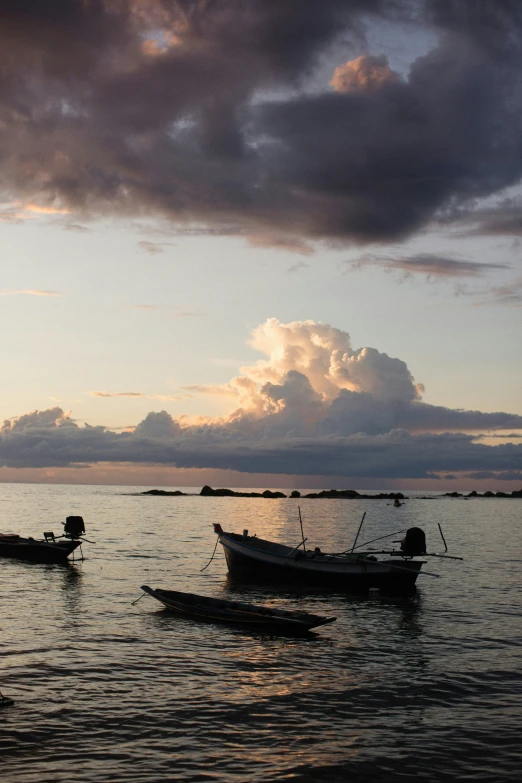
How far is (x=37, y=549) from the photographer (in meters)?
52.9

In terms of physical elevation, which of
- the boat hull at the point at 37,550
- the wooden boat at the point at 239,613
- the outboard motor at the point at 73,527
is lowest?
the boat hull at the point at 37,550

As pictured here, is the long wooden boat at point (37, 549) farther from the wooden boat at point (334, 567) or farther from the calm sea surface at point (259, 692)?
the wooden boat at point (334, 567)

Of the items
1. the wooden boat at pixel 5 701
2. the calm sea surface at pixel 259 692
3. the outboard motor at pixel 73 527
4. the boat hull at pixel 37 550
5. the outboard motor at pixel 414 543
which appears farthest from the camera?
the outboard motor at pixel 73 527

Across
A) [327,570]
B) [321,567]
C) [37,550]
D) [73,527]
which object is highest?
[73,527]

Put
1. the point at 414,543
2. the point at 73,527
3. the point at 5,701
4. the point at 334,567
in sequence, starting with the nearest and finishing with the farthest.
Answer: the point at 5,701 < the point at 334,567 < the point at 414,543 < the point at 73,527

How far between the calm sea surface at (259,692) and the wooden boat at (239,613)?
1.81 ft

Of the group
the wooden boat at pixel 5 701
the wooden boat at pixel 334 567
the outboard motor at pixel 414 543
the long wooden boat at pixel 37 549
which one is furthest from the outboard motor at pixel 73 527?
the wooden boat at pixel 5 701

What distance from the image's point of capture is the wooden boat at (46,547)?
170 ft

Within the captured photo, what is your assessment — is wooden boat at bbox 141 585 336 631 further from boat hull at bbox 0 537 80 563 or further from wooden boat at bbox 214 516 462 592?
boat hull at bbox 0 537 80 563

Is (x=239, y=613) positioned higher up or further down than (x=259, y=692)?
higher up

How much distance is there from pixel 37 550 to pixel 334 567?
24.4 m

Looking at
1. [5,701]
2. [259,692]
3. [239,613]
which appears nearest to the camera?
[5,701]

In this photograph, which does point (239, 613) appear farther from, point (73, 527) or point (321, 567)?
point (73, 527)

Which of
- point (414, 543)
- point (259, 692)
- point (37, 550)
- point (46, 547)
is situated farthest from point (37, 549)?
point (259, 692)
